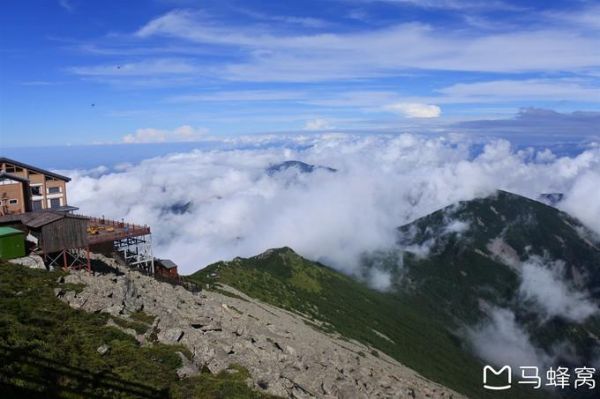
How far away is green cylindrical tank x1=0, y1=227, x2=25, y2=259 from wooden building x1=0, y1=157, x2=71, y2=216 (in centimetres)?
1661

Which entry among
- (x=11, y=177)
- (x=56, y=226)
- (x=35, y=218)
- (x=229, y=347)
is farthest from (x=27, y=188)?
(x=229, y=347)

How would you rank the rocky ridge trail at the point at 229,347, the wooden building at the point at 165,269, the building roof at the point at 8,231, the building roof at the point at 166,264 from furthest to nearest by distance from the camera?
the building roof at the point at 166,264 → the wooden building at the point at 165,269 → the building roof at the point at 8,231 → the rocky ridge trail at the point at 229,347

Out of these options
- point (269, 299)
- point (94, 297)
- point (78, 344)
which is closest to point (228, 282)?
point (269, 299)

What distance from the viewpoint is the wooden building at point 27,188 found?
68.9 m

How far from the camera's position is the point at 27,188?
236 feet

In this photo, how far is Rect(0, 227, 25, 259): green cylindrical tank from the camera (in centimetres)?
5184

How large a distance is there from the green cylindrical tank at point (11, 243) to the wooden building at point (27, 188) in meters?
16.6

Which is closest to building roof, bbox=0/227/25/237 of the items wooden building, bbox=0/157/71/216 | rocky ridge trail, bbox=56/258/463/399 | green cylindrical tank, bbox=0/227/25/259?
green cylindrical tank, bbox=0/227/25/259

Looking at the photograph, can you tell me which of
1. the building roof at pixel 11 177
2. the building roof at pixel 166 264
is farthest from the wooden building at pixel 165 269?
the building roof at pixel 11 177

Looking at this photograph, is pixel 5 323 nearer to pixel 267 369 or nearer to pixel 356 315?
pixel 267 369

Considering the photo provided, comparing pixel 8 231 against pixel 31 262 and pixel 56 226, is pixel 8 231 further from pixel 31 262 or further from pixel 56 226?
pixel 31 262

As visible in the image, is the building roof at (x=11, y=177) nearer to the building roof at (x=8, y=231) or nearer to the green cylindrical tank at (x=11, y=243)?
the building roof at (x=8, y=231)

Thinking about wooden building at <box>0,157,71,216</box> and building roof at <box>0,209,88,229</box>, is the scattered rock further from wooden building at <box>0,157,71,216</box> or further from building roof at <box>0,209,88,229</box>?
wooden building at <box>0,157,71,216</box>

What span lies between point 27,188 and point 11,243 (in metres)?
22.4
